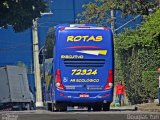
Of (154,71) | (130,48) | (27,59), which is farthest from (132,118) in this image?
(27,59)

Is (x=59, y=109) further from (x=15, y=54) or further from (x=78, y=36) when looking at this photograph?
(x=15, y=54)

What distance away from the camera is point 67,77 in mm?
23766

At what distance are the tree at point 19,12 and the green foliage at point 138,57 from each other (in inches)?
245

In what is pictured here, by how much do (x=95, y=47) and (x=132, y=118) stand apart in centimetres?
828

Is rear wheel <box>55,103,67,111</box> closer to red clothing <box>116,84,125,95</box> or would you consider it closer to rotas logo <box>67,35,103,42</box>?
rotas logo <box>67,35,103,42</box>

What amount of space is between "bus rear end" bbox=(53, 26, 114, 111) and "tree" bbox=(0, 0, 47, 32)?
12687 millimetres

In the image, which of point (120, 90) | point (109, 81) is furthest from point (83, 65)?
point (120, 90)

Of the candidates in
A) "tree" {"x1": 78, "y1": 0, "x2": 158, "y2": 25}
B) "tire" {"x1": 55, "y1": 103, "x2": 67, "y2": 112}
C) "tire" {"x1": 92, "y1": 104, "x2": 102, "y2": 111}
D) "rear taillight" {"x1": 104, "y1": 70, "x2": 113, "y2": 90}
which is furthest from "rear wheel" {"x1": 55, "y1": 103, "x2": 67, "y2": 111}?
"tree" {"x1": 78, "y1": 0, "x2": 158, "y2": 25}

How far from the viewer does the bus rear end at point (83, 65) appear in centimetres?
2355

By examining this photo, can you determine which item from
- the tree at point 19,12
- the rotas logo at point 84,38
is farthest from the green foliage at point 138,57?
the tree at point 19,12

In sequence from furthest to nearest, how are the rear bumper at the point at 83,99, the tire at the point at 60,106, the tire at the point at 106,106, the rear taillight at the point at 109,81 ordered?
the tire at the point at 106,106 < the tire at the point at 60,106 < the rear taillight at the point at 109,81 < the rear bumper at the point at 83,99

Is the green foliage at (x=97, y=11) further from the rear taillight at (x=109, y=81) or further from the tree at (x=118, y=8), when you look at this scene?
the rear taillight at (x=109, y=81)

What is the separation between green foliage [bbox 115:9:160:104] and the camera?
30641mm

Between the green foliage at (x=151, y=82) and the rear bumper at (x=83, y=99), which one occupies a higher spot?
the rear bumper at (x=83, y=99)
